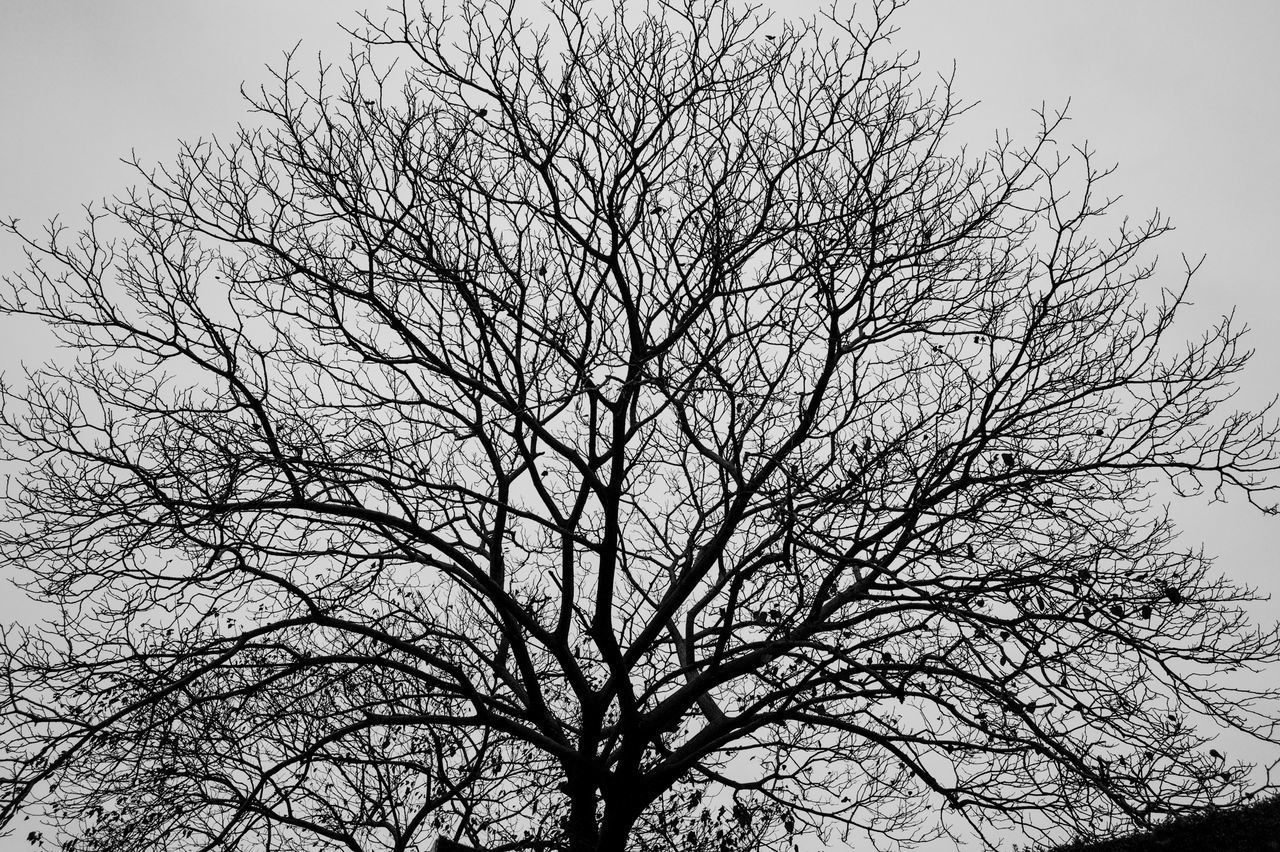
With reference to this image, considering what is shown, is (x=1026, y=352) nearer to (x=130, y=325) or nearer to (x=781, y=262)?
(x=781, y=262)

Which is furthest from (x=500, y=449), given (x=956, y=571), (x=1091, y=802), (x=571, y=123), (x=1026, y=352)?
(x=1091, y=802)

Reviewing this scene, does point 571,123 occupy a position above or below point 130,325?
above

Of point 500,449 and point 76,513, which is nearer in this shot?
point 76,513

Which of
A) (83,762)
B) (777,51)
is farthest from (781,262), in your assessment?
(83,762)

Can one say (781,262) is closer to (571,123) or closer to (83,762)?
(571,123)

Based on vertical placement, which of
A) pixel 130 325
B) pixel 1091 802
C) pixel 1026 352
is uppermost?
pixel 130 325

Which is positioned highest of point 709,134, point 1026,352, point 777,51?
point 777,51

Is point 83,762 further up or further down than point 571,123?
further down

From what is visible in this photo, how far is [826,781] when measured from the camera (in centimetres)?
952

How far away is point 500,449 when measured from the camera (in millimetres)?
9445

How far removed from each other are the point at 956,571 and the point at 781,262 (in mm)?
3123

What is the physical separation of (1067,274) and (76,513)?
8663mm

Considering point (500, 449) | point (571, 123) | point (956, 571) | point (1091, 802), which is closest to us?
point (1091, 802)

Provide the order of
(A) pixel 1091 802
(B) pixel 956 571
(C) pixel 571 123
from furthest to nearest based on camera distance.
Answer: (C) pixel 571 123 < (B) pixel 956 571 < (A) pixel 1091 802
